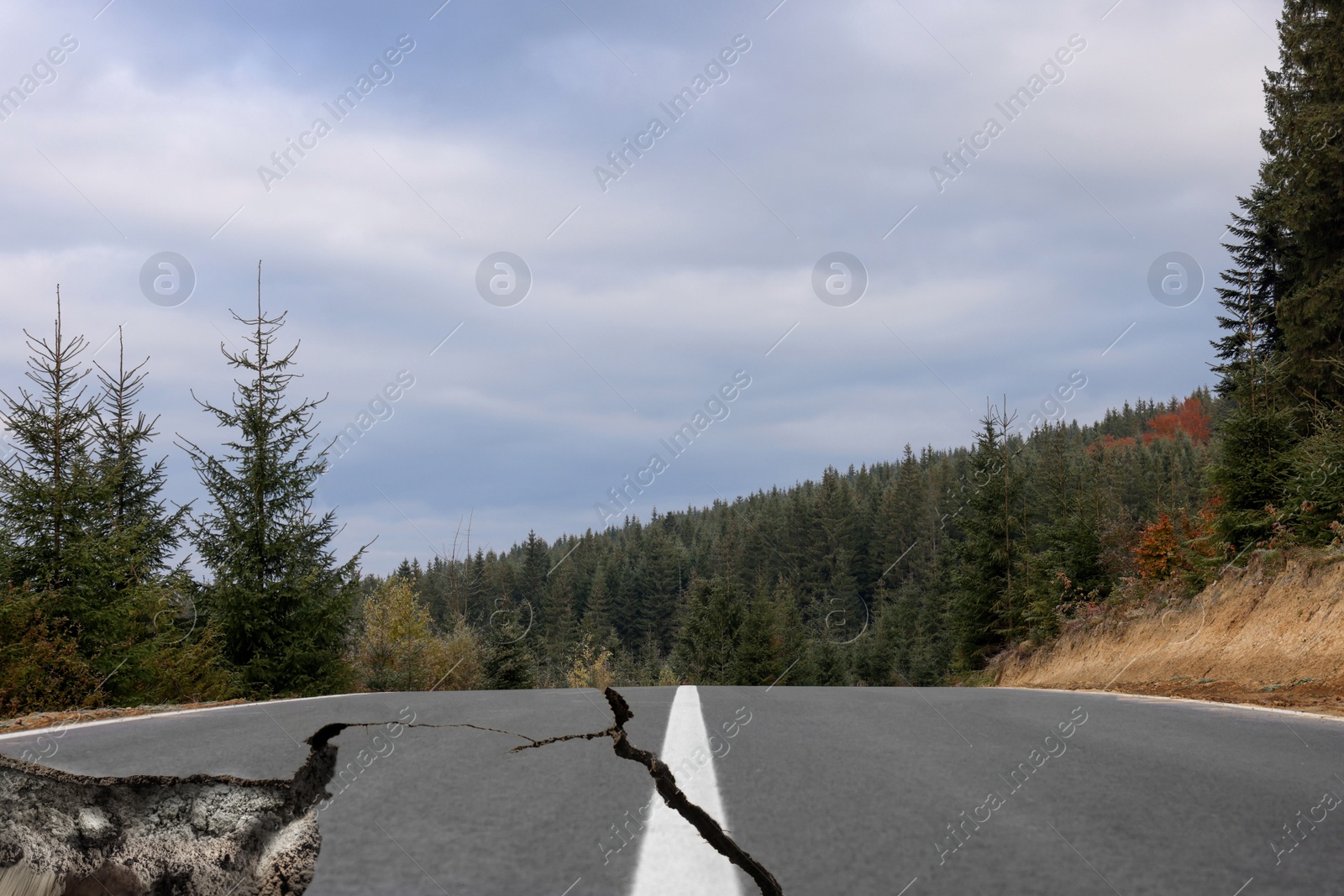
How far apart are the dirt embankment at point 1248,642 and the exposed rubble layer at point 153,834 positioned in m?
8.57

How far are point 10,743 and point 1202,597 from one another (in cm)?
1717

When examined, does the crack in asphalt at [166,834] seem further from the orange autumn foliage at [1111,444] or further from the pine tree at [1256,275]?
the orange autumn foliage at [1111,444]

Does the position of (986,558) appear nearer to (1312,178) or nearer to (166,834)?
(1312,178)

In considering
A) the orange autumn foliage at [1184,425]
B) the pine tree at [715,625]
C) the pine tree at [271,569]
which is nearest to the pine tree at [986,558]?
the pine tree at [715,625]

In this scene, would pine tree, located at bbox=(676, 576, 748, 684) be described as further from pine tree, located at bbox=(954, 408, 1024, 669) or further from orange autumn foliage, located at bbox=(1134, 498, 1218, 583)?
orange autumn foliage, located at bbox=(1134, 498, 1218, 583)

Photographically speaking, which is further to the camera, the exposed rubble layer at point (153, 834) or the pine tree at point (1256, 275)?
the pine tree at point (1256, 275)

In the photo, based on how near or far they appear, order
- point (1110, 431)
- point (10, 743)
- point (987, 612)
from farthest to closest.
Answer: point (1110, 431) < point (987, 612) < point (10, 743)

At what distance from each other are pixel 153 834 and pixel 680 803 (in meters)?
1.87

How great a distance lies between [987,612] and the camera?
36.8m

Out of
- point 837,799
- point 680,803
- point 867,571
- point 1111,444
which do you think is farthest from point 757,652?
point 1111,444

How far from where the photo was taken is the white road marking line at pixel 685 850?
2.40 metres

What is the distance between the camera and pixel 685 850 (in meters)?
2.73

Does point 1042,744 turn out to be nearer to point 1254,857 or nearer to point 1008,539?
point 1254,857

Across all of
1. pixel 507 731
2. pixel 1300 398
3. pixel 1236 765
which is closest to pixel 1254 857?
pixel 1236 765
